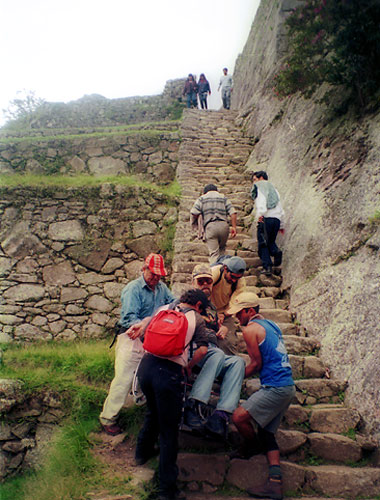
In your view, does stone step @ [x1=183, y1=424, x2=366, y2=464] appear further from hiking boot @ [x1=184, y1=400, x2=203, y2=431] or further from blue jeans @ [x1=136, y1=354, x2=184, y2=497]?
blue jeans @ [x1=136, y1=354, x2=184, y2=497]

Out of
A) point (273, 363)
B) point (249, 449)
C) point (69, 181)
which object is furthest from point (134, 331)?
point (69, 181)

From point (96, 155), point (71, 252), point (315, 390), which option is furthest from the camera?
point (96, 155)

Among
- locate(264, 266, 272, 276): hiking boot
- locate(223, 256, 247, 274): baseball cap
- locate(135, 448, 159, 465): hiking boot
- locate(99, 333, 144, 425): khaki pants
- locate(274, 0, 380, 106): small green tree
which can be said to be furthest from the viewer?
locate(264, 266, 272, 276): hiking boot

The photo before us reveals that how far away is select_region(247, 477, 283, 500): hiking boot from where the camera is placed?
8.38 ft

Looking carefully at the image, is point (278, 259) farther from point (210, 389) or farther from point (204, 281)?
point (210, 389)

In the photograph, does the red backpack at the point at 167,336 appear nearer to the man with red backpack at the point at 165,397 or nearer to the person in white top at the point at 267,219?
the man with red backpack at the point at 165,397

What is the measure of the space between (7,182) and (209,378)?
7.03m

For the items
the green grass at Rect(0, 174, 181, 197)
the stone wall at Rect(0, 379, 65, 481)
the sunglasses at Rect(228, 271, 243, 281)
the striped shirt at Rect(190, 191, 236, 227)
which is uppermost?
the green grass at Rect(0, 174, 181, 197)

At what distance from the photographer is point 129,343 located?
11.0ft

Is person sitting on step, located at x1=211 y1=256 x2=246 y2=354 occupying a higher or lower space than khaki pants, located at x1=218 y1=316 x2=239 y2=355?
higher

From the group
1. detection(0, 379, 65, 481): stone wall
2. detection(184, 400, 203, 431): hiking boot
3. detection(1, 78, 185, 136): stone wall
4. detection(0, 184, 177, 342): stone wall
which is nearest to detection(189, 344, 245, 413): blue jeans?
detection(184, 400, 203, 431): hiking boot

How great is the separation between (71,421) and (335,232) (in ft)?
13.2

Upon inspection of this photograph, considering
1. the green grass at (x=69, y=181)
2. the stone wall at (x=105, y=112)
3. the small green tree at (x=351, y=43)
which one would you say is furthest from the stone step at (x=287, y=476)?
the stone wall at (x=105, y=112)

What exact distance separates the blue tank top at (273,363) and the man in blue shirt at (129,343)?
124cm
